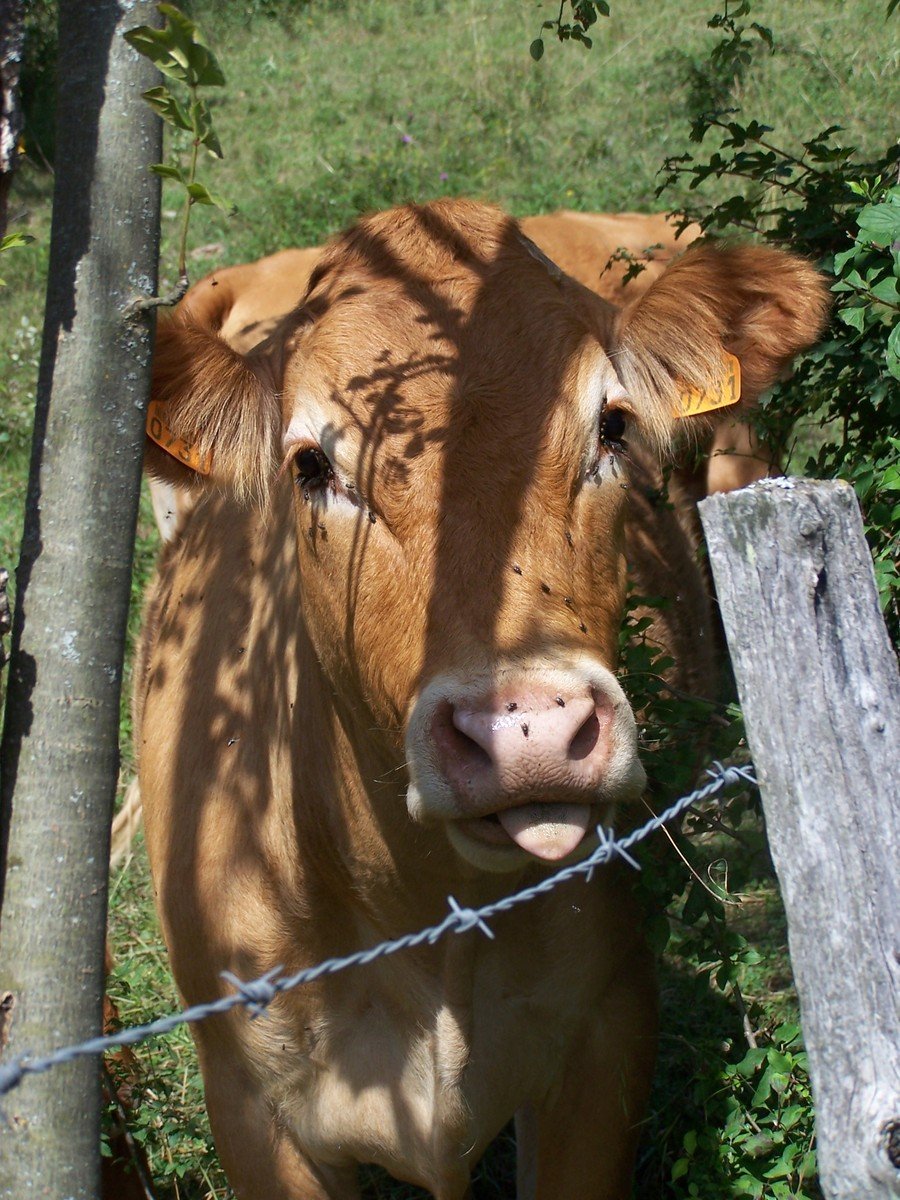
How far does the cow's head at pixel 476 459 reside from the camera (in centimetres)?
220

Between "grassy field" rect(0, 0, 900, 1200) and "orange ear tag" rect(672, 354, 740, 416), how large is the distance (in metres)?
2.51

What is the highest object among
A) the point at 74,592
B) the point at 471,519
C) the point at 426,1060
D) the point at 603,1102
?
the point at 471,519

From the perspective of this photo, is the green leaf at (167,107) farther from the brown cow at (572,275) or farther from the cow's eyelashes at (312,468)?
the brown cow at (572,275)

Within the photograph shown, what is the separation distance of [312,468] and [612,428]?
65cm

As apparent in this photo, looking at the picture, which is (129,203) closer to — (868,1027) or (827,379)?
(868,1027)

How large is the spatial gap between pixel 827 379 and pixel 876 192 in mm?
498

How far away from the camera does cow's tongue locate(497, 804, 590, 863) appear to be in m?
2.19

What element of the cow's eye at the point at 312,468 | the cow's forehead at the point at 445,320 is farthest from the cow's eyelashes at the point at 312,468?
the cow's forehead at the point at 445,320

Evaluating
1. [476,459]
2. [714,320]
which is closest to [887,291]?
[714,320]

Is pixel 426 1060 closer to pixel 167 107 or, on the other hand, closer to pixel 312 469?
pixel 312 469

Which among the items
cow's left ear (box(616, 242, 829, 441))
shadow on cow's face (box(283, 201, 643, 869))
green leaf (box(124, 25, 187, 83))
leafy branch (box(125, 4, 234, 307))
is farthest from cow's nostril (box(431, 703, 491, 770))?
cow's left ear (box(616, 242, 829, 441))

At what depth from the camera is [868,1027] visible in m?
1.68

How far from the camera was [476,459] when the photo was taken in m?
2.52

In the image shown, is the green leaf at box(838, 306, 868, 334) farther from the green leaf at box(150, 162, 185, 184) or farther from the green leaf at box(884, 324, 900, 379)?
the green leaf at box(150, 162, 185, 184)
